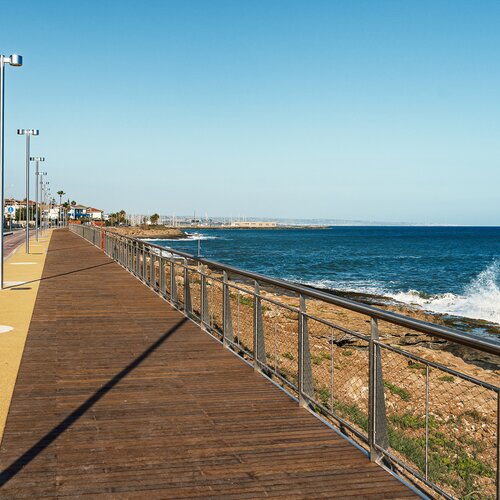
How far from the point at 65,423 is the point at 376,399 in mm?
2565

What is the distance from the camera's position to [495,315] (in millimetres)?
28109

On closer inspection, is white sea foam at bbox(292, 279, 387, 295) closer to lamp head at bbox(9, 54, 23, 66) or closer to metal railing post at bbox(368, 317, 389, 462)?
lamp head at bbox(9, 54, 23, 66)

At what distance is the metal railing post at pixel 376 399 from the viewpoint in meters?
4.57

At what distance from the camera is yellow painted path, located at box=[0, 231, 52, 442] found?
21.9 ft

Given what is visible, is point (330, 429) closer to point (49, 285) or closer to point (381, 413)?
point (381, 413)

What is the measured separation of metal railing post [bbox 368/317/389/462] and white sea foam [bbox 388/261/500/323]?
2318cm

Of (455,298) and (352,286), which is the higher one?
(352,286)

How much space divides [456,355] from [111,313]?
1040 cm

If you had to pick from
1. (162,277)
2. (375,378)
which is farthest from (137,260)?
(375,378)

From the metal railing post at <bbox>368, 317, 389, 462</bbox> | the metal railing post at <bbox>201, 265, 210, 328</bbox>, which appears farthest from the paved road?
the metal railing post at <bbox>368, 317, 389, 462</bbox>

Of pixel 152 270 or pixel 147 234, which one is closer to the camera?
pixel 152 270

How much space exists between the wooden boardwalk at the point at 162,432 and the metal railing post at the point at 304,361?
17 centimetres

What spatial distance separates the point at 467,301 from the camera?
1335 inches

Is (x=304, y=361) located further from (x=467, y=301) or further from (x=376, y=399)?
(x=467, y=301)
